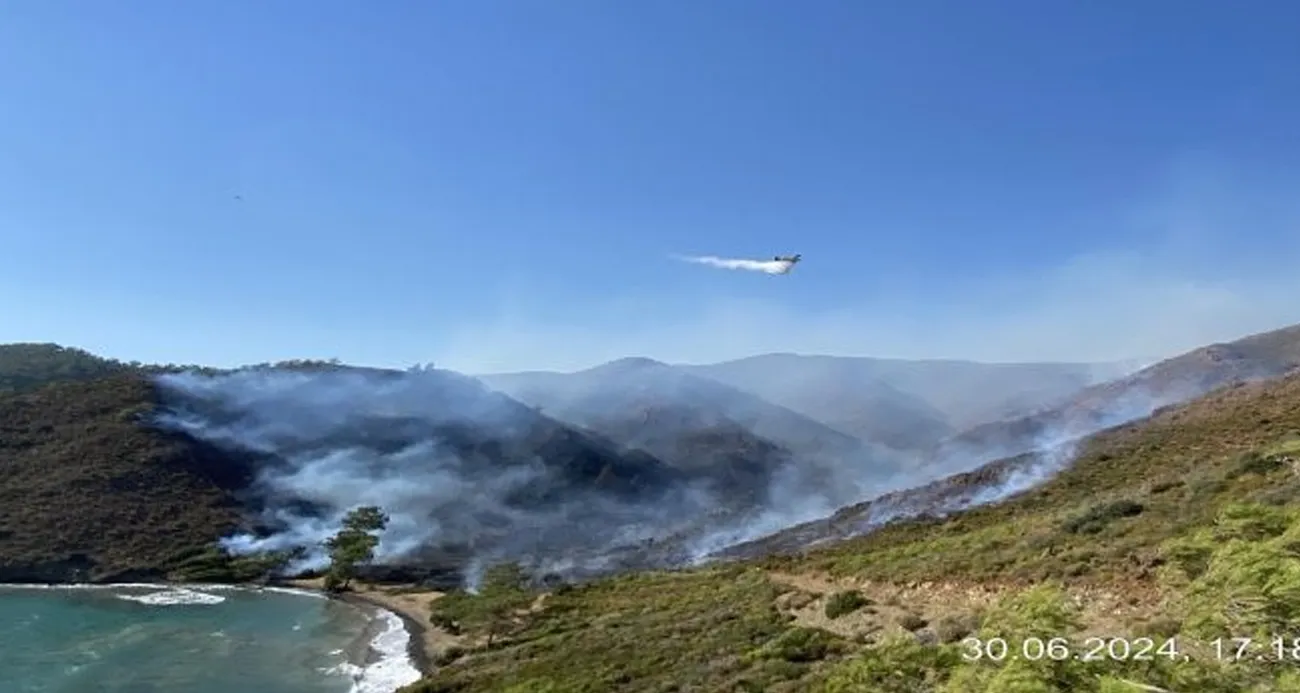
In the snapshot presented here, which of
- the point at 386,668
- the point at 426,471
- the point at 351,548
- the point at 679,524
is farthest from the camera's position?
the point at 426,471

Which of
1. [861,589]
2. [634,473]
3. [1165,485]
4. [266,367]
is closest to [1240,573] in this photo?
[861,589]

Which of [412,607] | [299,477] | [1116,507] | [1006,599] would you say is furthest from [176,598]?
[1006,599]

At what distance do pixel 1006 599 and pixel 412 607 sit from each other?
5765 centimetres

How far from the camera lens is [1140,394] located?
118750 mm

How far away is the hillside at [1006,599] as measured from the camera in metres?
11.0

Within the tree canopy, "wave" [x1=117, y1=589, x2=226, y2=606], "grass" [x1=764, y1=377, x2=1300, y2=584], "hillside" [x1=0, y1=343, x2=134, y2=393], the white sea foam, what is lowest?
the white sea foam

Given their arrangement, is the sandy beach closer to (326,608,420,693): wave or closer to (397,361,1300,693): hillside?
(326,608,420,693): wave

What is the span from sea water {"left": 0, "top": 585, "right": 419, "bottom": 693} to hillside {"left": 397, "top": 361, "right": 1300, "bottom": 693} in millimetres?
5403

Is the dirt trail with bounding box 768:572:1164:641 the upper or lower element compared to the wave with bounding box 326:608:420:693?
upper

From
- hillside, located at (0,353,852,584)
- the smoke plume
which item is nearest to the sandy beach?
hillside, located at (0,353,852,584)

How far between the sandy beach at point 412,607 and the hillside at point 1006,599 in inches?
53.9

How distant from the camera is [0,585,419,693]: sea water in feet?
139

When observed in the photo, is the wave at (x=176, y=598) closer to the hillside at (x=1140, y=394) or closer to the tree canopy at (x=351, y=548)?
the tree canopy at (x=351, y=548)

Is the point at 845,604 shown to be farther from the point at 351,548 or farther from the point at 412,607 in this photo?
the point at 351,548
